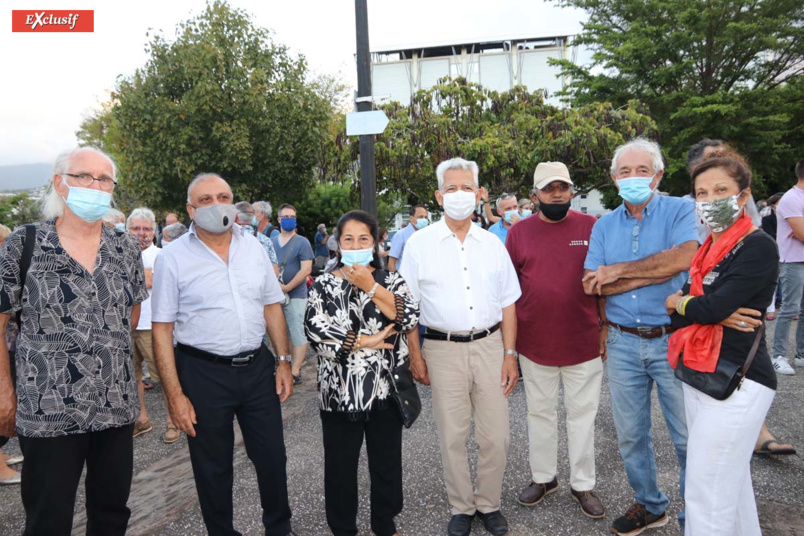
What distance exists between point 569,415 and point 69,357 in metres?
2.85

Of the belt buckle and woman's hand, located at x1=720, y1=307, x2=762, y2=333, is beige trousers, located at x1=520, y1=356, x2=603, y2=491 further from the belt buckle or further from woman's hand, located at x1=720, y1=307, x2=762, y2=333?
the belt buckle

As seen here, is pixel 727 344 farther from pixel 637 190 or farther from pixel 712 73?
pixel 712 73

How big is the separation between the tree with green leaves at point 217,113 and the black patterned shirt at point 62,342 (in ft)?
41.6

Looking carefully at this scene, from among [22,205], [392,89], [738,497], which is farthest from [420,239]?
[392,89]

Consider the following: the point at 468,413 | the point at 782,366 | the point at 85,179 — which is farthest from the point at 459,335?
the point at 782,366

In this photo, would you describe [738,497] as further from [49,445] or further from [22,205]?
[22,205]

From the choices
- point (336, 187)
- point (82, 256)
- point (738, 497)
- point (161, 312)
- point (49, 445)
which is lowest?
point (738, 497)

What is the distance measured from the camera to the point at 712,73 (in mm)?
22094

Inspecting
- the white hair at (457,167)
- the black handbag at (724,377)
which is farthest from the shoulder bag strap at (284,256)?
the black handbag at (724,377)

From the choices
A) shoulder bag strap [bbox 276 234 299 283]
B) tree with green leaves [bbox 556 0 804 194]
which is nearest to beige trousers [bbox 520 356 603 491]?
shoulder bag strap [bbox 276 234 299 283]

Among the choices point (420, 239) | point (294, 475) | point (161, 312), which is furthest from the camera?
point (294, 475)

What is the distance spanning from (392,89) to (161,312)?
53.6 meters

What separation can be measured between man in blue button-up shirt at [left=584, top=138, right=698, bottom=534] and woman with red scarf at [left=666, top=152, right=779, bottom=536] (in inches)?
17.6

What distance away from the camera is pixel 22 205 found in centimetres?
2584
